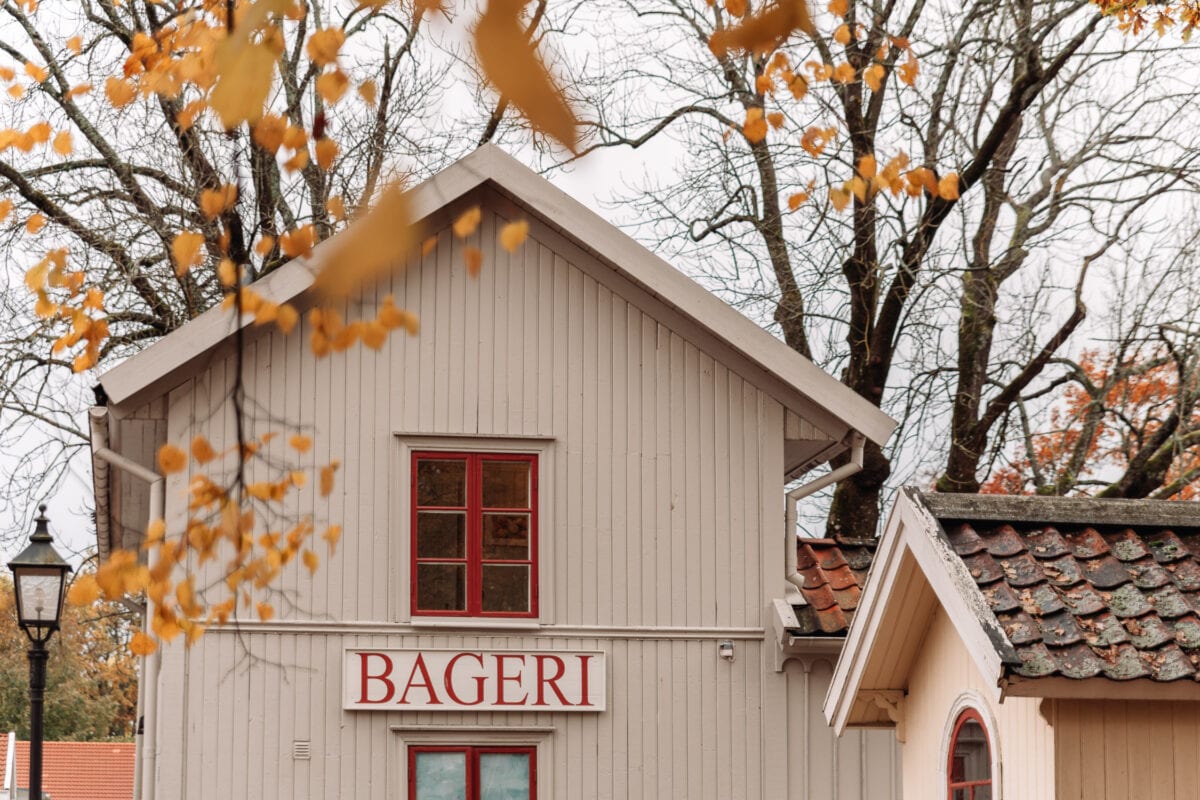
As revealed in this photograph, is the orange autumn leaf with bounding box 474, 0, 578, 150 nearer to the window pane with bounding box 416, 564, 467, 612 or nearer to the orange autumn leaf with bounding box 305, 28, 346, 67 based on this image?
the orange autumn leaf with bounding box 305, 28, 346, 67

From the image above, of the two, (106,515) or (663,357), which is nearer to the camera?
(663,357)

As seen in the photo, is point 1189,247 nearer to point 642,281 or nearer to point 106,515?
point 642,281

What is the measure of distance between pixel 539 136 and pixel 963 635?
634 cm

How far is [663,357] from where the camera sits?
14.7 metres

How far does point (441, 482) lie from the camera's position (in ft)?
46.4

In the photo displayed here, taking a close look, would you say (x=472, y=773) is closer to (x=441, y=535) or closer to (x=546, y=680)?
(x=546, y=680)

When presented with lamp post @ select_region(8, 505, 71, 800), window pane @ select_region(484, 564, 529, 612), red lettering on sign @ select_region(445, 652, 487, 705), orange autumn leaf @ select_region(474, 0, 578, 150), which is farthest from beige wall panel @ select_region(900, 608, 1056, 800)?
lamp post @ select_region(8, 505, 71, 800)

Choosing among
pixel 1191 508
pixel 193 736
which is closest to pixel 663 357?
pixel 193 736

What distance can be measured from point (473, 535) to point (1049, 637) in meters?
6.78

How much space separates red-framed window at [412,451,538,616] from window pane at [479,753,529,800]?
1.13 m

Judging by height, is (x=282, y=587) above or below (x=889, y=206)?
below

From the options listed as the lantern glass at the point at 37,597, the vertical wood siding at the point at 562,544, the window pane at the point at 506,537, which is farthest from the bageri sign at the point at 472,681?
the lantern glass at the point at 37,597

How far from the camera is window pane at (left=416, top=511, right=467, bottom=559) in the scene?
45.9 feet

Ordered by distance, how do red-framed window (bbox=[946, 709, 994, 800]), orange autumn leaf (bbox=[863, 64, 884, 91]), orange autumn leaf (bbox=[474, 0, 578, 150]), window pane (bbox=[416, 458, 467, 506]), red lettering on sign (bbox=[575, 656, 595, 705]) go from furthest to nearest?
orange autumn leaf (bbox=[863, 64, 884, 91]), window pane (bbox=[416, 458, 467, 506]), red lettering on sign (bbox=[575, 656, 595, 705]), red-framed window (bbox=[946, 709, 994, 800]), orange autumn leaf (bbox=[474, 0, 578, 150])
